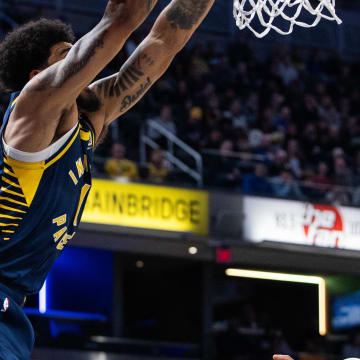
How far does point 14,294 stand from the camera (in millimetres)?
2857

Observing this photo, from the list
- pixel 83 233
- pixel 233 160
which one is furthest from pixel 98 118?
pixel 233 160

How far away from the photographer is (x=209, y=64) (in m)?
15.1

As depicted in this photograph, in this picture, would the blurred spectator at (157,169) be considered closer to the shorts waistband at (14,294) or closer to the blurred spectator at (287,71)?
the blurred spectator at (287,71)

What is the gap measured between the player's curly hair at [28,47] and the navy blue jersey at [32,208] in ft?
0.52

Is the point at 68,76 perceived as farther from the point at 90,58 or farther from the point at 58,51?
the point at 58,51

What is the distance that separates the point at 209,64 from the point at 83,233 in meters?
4.93

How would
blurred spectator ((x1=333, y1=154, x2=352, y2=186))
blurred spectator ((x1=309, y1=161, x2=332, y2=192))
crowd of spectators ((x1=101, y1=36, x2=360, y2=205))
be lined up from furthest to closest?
blurred spectator ((x1=333, y1=154, x2=352, y2=186)) → blurred spectator ((x1=309, y1=161, x2=332, y2=192)) → crowd of spectators ((x1=101, y1=36, x2=360, y2=205))

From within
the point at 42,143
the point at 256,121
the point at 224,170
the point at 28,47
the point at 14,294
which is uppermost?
the point at 256,121

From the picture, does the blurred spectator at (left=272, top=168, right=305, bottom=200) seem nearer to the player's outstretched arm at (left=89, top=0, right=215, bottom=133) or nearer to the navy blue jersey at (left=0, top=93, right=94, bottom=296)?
the player's outstretched arm at (left=89, top=0, right=215, bottom=133)

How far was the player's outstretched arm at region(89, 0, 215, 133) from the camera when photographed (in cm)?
317

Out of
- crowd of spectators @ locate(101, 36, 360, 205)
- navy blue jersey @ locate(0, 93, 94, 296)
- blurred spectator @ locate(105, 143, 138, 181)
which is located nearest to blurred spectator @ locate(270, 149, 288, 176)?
crowd of spectators @ locate(101, 36, 360, 205)

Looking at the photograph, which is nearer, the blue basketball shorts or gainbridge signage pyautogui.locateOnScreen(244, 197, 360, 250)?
the blue basketball shorts

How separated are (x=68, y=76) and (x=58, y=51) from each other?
1.04ft

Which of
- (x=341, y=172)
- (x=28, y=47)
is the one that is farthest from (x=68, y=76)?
(x=341, y=172)
